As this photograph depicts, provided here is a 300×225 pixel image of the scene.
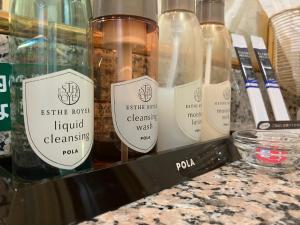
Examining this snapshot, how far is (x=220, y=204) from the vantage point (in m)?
0.26

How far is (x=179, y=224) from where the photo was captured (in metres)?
0.22

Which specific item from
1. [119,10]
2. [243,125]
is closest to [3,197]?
[119,10]

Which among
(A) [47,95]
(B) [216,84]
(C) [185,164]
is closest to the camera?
(A) [47,95]

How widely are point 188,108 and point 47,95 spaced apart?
18 cm

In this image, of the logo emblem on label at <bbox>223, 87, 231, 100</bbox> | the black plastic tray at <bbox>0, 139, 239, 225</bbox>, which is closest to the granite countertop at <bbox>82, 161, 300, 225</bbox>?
the black plastic tray at <bbox>0, 139, 239, 225</bbox>

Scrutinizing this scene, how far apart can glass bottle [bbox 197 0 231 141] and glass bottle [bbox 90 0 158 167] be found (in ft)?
0.47

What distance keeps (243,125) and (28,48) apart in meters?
0.53

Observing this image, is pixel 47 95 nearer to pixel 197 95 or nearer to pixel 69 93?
pixel 69 93

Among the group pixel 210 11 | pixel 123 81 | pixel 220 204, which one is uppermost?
pixel 210 11

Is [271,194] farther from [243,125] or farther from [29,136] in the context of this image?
Answer: [243,125]

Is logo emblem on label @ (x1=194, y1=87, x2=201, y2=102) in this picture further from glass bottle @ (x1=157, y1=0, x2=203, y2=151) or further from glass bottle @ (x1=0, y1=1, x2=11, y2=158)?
glass bottle @ (x1=0, y1=1, x2=11, y2=158)

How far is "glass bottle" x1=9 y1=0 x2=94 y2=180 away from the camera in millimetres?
226

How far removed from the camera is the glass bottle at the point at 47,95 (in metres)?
0.23

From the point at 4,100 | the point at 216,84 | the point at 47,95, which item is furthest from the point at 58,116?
the point at 216,84
